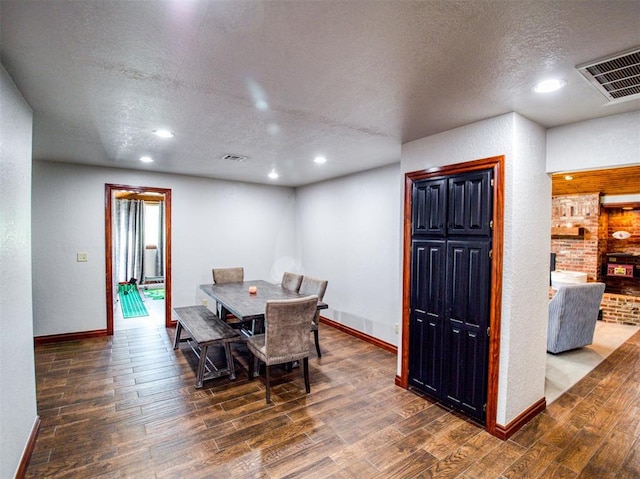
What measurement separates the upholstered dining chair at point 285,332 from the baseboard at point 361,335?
1.47m

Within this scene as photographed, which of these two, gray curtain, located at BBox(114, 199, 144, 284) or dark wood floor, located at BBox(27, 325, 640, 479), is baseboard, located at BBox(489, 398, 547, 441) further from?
gray curtain, located at BBox(114, 199, 144, 284)

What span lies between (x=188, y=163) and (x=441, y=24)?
3675 millimetres

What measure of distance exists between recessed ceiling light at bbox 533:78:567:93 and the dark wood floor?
7.80ft

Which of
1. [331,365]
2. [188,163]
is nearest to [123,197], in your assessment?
[188,163]

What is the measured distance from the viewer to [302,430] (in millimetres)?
2432

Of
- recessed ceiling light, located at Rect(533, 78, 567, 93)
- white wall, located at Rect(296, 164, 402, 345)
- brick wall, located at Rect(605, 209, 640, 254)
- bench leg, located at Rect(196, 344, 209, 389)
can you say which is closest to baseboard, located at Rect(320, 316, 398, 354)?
white wall, located at Rect(296, 164, 402, 345)

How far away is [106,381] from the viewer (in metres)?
3.19

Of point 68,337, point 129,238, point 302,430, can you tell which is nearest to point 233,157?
point 302,430

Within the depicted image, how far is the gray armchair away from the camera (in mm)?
4004

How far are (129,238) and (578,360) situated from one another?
364 inches

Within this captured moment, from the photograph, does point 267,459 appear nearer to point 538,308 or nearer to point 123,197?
point 538,308

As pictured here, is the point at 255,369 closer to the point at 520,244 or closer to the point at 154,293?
the point at 520,244

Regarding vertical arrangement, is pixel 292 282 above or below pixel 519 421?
above

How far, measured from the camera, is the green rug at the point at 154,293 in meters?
7.46
